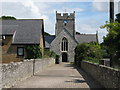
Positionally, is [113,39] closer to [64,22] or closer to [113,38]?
[113,38]

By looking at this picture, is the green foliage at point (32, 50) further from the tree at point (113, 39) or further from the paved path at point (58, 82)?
the tree at point (113, 39)

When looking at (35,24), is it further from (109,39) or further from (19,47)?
(109,39)

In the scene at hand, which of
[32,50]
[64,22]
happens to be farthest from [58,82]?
[64,22]

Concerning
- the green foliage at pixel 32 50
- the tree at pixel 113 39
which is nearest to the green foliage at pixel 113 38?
the tree at pixel 113 39

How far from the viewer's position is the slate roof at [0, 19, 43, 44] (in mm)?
38625

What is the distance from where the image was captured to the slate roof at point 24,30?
127 ft

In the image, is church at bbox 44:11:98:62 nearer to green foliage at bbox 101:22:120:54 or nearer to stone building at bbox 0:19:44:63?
stone building at bbox 0:19:44:63

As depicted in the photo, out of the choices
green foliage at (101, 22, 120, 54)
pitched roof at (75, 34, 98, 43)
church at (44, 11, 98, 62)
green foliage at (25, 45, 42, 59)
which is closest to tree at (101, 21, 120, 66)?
green foliage at (101, 22, 120, 54)

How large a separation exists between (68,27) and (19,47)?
4112 cm

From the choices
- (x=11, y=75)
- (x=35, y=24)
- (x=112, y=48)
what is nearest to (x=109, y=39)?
(x=112, y=48)

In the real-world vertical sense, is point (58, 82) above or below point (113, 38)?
below

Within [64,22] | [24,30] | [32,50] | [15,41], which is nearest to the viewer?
[32,50]

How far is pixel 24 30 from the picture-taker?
1607 inches

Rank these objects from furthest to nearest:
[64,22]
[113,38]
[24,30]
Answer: [64,22] → [24,30] → [113,38]
